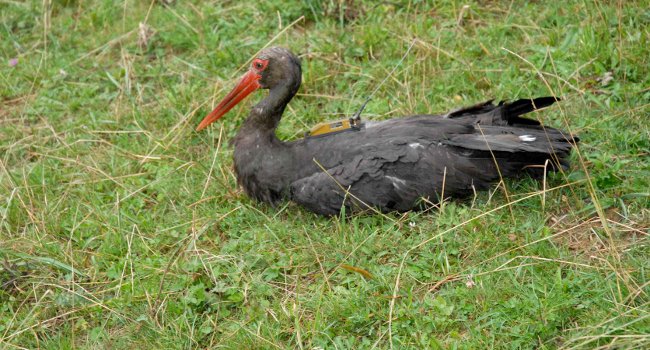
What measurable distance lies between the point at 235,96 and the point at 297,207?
3.00 feet

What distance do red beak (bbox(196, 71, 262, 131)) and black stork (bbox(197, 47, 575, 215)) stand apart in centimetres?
41

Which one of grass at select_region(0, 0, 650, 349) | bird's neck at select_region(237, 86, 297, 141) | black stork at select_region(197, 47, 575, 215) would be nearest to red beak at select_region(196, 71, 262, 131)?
bird's neck at select_region(237, 86, 297, 141)

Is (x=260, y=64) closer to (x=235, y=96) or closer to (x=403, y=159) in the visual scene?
(x=235, y=96)

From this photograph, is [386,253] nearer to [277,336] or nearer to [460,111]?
[277,336]

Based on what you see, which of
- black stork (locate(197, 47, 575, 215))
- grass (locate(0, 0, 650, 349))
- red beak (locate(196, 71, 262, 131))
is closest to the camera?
grass (locate(0, 0, 650, 349))

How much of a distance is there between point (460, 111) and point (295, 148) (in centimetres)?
102

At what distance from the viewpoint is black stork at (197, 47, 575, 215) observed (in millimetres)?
4711

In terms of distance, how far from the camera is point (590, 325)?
142 inches

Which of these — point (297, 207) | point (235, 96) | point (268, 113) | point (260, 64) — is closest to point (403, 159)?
point (297, 207)

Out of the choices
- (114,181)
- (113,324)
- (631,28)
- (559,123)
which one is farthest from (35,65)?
(631,28)

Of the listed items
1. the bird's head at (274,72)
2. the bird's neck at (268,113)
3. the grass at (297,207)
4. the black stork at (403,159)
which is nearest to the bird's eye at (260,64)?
the bird's head at (274,72)

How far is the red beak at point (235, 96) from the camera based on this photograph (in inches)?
211

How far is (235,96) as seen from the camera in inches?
216

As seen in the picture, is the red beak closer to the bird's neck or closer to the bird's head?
the bird's head
